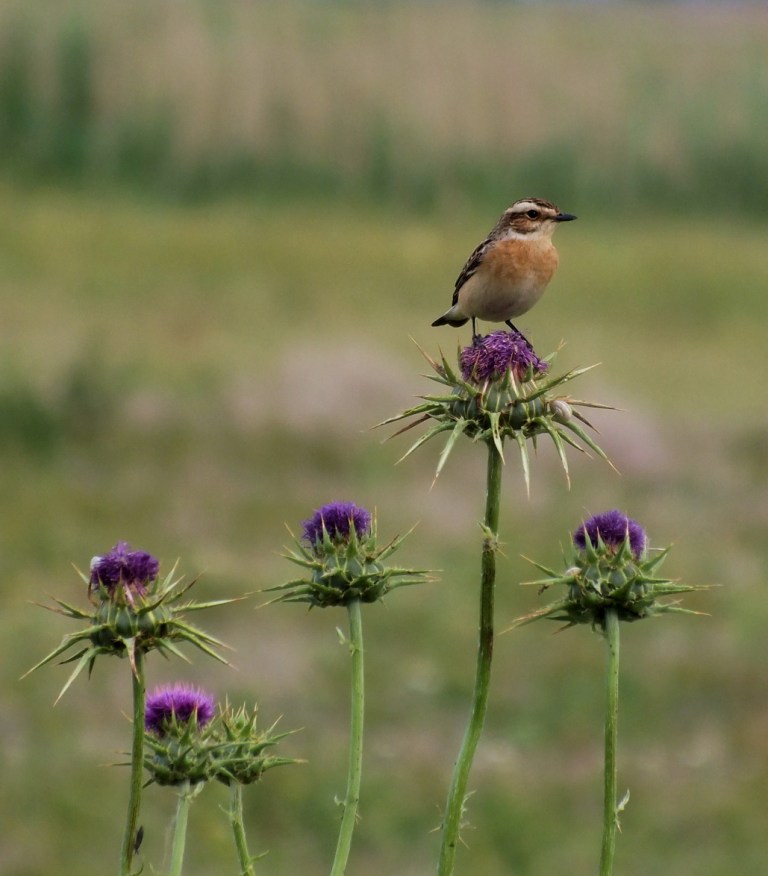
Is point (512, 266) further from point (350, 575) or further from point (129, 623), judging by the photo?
point (129, 623)

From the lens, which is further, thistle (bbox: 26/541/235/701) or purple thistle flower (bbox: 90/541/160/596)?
purple thistle flower (bbox: 90/541/160/596)

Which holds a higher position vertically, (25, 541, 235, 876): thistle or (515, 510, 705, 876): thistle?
(515, 510, 705, 876): thistle

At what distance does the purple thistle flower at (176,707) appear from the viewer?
501cm

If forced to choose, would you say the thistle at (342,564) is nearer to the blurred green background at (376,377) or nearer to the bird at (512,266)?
the blurred green background at (376,377)

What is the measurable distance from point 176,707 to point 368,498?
18.4m

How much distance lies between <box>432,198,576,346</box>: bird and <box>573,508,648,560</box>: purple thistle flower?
3321 millimetres

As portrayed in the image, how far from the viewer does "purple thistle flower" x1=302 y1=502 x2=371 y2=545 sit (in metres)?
5.28

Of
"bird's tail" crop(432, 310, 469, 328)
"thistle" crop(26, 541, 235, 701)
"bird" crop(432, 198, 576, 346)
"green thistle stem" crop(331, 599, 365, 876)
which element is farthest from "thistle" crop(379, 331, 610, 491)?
"bird's tail" crop(432, 310, 469, 328)

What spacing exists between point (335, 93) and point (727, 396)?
537 inches

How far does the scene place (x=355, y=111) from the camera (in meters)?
37.2

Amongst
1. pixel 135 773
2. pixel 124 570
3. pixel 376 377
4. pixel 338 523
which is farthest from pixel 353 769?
pixel 376 377

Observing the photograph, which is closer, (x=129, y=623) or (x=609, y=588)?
(x=129, y=623)

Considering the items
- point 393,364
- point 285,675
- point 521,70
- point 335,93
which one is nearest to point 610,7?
point 521,70

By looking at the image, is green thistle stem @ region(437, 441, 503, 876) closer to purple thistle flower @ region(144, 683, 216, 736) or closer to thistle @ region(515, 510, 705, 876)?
thistle @ region(515, 510, 705, 876)
